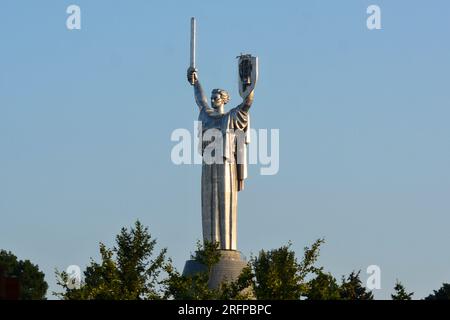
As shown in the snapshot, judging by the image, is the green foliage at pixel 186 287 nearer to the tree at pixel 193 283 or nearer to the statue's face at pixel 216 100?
the tree at pixel 193 283

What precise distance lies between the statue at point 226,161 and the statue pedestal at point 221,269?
129cm

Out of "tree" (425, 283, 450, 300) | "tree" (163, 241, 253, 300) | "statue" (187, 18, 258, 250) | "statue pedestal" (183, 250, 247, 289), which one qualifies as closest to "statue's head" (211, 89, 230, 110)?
"statue" (187, 18, 258, 250)

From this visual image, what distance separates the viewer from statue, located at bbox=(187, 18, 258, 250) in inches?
1948

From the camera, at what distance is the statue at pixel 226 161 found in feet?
162

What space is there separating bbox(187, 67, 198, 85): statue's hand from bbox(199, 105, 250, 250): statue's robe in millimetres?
1197

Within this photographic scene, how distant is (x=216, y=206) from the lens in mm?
49781

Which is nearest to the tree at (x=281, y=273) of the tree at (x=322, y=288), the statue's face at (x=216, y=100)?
the tree at (x=322, y=288)

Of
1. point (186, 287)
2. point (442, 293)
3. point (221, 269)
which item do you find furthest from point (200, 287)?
point (442, 293)

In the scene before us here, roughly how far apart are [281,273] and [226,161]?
30.4 feet

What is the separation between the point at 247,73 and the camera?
162 ft

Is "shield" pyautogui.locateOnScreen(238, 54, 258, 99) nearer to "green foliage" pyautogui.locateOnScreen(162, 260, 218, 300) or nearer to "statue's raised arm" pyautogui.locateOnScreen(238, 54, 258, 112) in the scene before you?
"statue's raised arm" pyautogui.locateOnScreen(238, 54, 258, 112)

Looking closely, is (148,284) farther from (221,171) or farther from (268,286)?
(221,171)

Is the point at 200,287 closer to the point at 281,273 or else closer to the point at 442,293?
the point at 281,273
